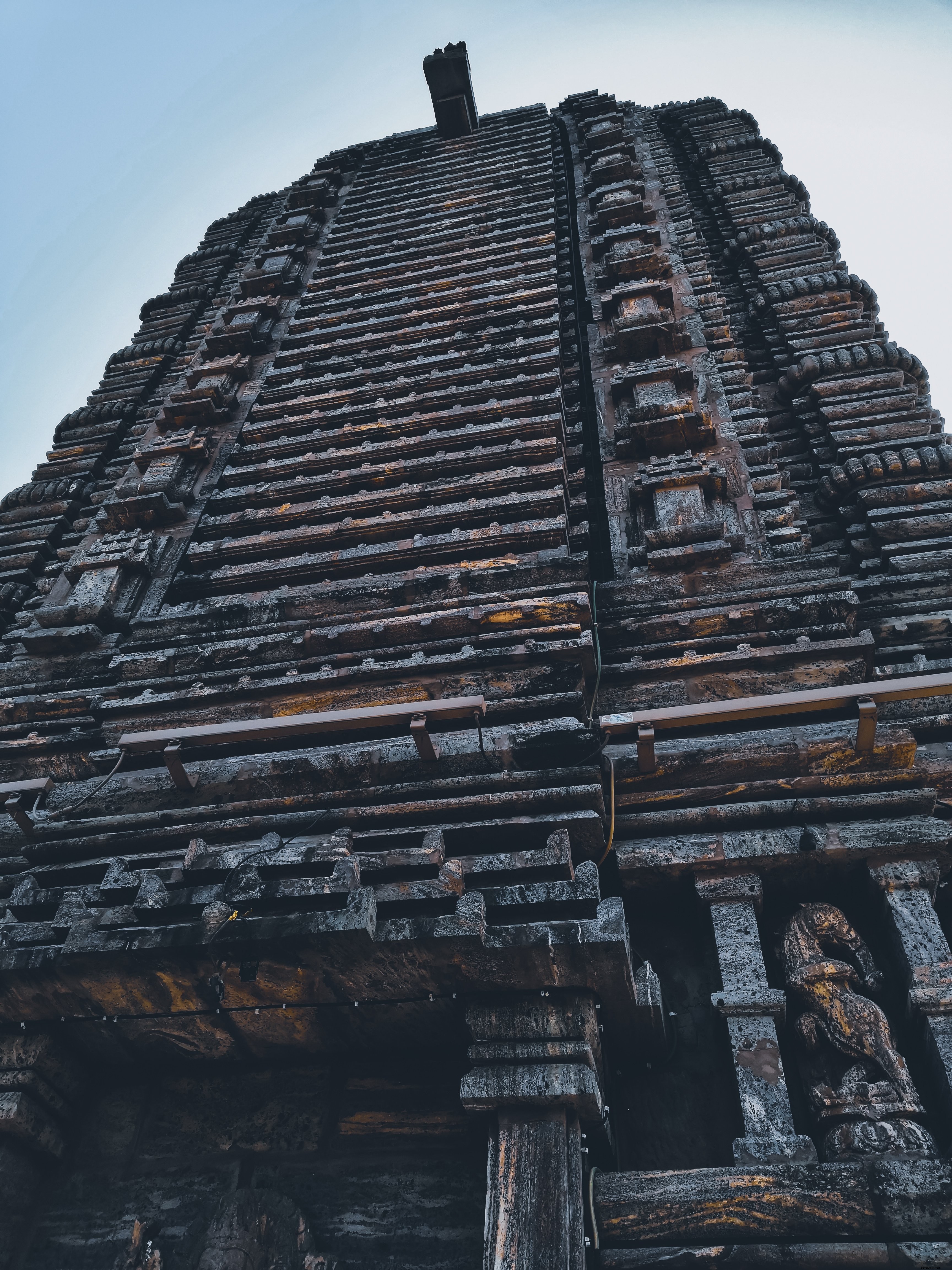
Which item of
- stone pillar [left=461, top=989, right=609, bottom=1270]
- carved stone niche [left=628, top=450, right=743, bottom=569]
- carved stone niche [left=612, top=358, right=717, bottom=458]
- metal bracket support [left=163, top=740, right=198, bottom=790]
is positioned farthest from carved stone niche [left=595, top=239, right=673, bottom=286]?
stone pillar [left=461, top=989, right=609, bottom=1270]

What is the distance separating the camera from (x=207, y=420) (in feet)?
27.8

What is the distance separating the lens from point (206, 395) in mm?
8531

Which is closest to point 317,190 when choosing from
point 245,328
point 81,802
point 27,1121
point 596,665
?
point 245,328

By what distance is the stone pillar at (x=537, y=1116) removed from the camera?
→ 2850 mm

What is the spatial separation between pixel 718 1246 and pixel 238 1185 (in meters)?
2.03

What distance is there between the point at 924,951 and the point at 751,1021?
31.4 inches

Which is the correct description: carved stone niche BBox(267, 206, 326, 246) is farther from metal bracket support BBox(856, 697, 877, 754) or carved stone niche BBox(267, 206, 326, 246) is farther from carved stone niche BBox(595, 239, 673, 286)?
metal bracket support BBox(856, 697, 877, 754)

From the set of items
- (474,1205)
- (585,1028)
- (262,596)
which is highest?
(262,596)

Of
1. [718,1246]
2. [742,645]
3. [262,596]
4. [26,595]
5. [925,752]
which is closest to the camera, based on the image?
[718,1246]

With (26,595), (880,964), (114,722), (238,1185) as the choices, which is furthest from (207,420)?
(880,964)

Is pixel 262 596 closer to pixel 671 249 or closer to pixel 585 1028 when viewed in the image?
pixel 585 1028

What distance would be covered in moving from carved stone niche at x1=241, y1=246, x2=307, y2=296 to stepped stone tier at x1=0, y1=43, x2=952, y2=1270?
3.98m

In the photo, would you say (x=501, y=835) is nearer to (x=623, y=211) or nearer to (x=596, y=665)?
(x=596, y=665)

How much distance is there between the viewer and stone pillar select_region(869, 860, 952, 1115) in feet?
10.7
